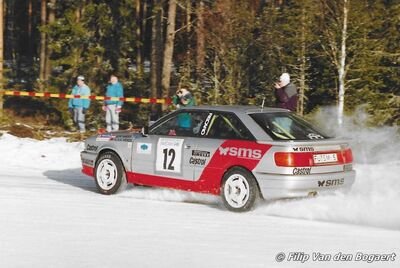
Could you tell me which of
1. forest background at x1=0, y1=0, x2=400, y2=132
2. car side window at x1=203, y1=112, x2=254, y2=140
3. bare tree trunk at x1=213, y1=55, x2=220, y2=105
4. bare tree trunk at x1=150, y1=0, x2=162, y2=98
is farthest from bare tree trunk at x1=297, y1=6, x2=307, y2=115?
car side window at x1=203, y1=112, x2=254, y2=140

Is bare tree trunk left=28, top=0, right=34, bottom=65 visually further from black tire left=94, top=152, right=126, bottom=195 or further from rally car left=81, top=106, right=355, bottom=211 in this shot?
rally car left=81, top=106, right=355, bottom=211

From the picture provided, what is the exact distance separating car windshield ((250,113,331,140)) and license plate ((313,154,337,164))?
31 cm

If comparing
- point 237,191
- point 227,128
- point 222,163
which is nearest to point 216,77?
point 227,128

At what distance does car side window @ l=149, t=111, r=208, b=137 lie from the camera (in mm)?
9758

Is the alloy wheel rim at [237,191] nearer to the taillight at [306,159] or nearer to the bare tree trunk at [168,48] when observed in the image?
the taillight at [306,159]

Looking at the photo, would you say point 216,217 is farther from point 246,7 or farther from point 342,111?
point 246,7

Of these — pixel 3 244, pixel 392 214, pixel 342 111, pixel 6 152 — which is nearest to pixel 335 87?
pixel 342 111

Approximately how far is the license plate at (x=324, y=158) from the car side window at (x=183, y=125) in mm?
1762

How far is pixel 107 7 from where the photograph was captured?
28828 mm

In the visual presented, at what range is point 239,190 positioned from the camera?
29.7 feet

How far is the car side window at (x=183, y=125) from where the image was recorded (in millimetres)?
9758

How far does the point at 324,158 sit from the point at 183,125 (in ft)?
7.09

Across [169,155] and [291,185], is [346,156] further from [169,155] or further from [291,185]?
[169,155]

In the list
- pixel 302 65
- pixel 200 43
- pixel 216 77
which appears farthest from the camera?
pixel 200 43
